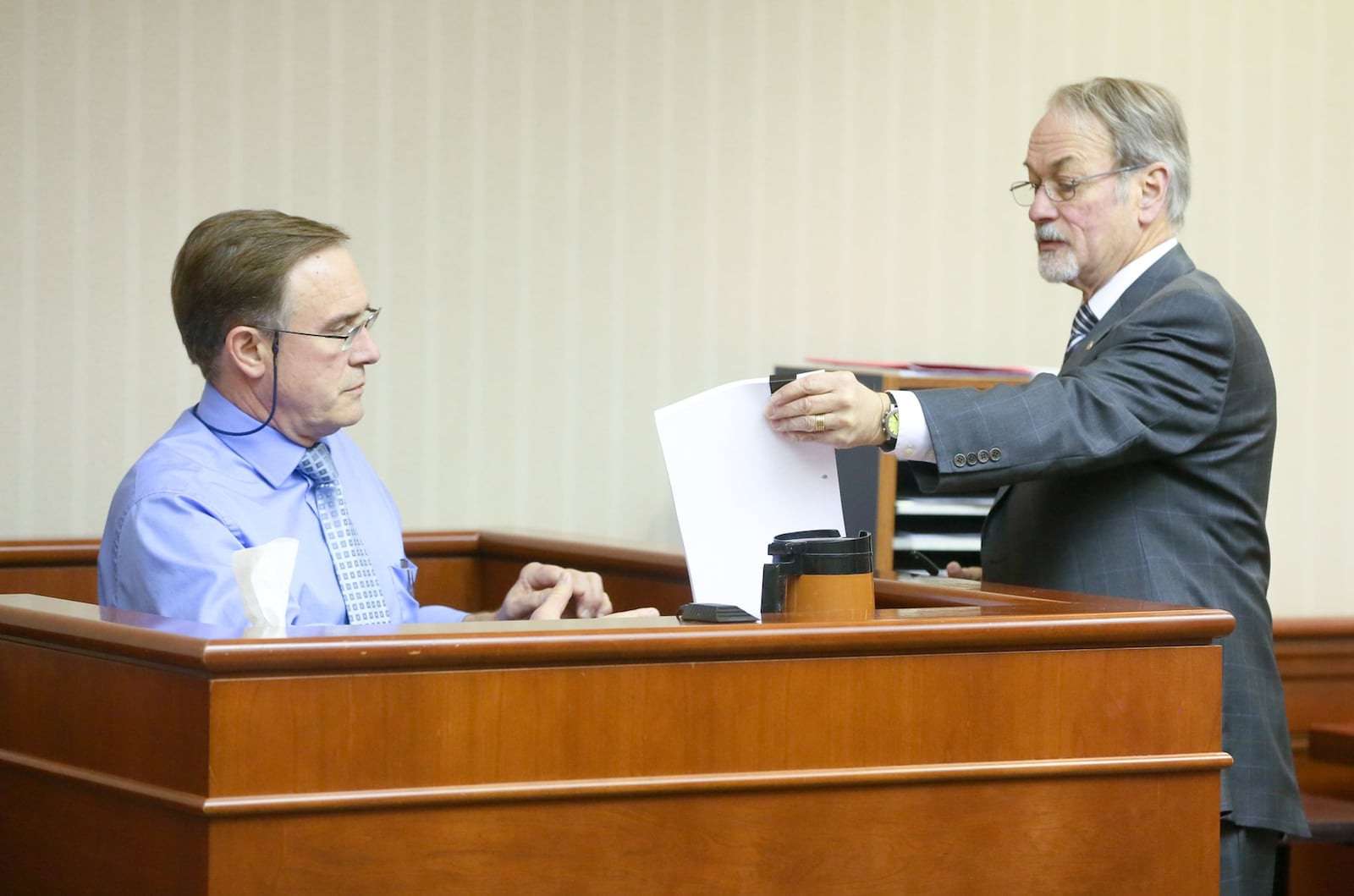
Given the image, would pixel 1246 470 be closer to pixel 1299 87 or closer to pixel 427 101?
pixel 427 101

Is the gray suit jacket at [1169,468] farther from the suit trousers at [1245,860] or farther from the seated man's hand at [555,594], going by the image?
the seated man's hand at [555,594]

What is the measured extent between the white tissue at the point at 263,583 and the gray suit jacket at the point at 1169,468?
866mm

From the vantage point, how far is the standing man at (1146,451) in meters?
2.13

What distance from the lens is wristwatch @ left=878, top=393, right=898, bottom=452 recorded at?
2.12 m

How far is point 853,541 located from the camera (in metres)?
1.91

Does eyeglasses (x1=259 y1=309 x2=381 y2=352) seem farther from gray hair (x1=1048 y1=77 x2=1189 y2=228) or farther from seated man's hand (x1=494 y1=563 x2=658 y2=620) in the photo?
gray hair (x1=1048 y1=77 x2=1189 y2=228)

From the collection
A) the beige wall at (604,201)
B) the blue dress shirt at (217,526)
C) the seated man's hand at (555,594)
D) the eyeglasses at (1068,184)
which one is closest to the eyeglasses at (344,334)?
the blue dress shirt at (217,526)

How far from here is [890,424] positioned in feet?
6.97

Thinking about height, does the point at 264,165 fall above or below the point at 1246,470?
above

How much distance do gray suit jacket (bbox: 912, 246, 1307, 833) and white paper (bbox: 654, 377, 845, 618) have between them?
0.18 m

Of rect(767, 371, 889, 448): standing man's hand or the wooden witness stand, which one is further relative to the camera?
rect(767, 371, 889, 448): standing man's hand

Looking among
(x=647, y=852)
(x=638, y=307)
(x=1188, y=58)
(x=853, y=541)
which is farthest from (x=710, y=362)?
(x=647, y=852)

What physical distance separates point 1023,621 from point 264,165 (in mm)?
2578

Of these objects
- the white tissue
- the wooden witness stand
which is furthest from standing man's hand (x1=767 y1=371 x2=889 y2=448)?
the white tissue
